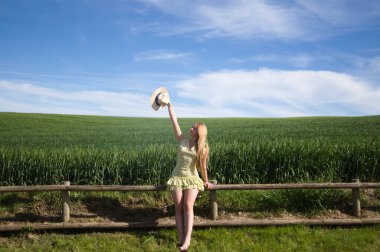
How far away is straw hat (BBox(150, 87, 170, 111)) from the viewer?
653cm

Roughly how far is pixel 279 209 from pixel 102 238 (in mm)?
3573

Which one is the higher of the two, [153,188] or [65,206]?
[153,188]

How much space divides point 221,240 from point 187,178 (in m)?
1.30

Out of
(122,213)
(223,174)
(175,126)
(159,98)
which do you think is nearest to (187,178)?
(175,126)

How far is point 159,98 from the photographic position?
6.52 metres

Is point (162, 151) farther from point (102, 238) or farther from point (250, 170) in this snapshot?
point (102, 238)

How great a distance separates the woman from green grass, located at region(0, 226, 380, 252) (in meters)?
0.57

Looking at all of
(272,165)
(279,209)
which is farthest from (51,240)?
(272,165)

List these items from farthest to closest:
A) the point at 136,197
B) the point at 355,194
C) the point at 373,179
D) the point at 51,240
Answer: the point at 373,179 < the point at 136,197 < the point at 355,194 < the point at 51,240

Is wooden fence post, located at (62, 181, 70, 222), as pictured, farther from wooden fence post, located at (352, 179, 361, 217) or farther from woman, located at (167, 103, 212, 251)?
wooden fence post, located at (352, 179, 361, 217)

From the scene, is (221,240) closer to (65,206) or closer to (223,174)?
(223,174)

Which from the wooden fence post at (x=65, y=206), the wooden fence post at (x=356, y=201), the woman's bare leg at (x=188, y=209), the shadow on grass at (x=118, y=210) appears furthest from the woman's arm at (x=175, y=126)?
the wooden fence post at (x=356, y=201)

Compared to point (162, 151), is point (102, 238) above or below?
below

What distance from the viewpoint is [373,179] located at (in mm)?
9656
